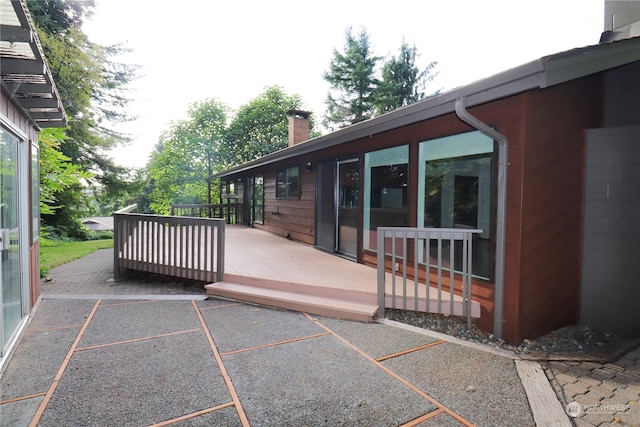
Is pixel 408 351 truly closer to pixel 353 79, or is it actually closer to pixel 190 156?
pixel 190 156

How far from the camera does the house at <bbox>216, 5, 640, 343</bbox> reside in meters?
2.99

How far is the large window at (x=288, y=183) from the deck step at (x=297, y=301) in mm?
3915

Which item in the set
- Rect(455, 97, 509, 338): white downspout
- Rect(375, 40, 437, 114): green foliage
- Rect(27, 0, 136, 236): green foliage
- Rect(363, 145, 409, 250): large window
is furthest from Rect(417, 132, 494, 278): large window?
Rect(375, 40, 437, 114): green foliage

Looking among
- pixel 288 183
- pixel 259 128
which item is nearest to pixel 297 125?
pixel 288 183

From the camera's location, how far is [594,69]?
Answer: 2.93m

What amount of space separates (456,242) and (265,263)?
2.89 metres

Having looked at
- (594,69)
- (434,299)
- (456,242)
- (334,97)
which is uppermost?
(334,97)

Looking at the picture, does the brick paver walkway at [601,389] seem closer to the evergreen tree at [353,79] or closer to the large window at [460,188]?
the large window at [460,188]

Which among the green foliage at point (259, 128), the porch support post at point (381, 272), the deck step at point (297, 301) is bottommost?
the deck step at point (297, 301)

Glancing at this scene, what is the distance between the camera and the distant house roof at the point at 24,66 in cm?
194

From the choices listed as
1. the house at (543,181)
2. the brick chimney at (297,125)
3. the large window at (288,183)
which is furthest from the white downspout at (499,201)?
the brick chimney at (297,125)

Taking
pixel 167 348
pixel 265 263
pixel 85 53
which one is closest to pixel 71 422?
pixel 167 348

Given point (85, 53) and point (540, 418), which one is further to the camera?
point (85, 53)

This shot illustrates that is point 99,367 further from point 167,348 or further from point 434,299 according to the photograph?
point 434,299
